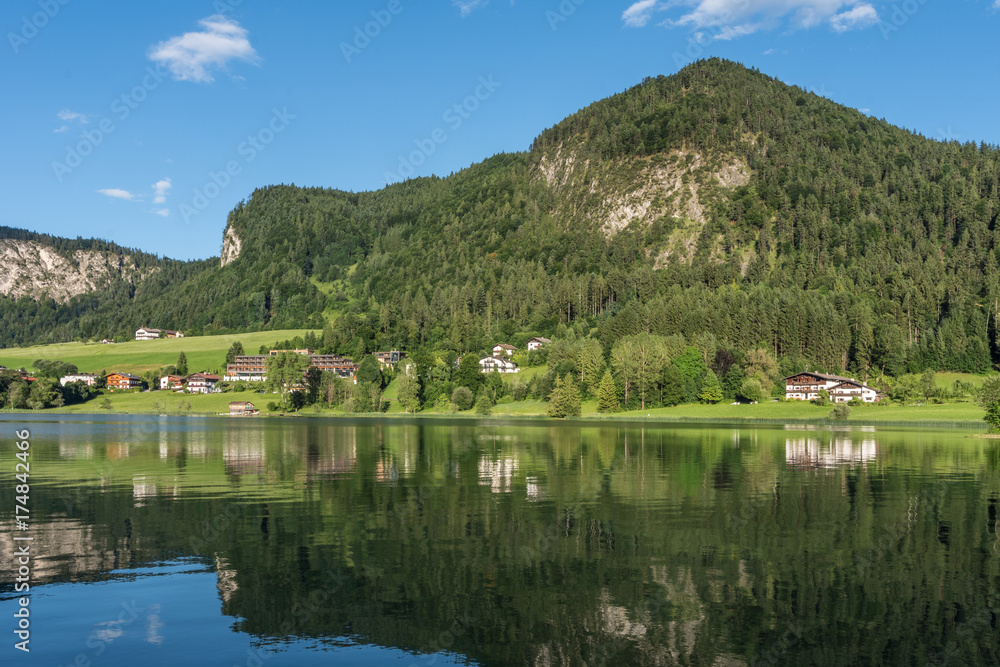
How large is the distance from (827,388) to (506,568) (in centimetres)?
16393

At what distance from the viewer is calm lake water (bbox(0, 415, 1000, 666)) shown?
1986 cm

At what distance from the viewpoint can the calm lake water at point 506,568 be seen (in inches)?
782

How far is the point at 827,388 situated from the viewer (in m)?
172

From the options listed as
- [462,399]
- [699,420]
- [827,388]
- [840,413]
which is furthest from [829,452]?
[462,399]

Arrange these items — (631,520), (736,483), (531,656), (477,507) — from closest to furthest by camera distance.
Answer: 1. (531,656)
2. (631,520)
3. (477,507)
4. (736,483)

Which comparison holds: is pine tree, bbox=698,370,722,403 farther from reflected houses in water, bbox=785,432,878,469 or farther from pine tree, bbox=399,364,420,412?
pine tree, bbox=399,364,420,412

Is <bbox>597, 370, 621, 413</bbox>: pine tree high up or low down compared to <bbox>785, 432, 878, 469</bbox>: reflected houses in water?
up

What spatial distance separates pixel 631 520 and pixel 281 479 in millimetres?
27686

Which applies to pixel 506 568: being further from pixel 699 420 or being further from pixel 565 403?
pixel 565 403

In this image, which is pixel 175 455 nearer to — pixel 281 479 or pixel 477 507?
pixel 281 479

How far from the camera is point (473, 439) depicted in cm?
9781

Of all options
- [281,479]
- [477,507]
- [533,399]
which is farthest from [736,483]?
[533,399]

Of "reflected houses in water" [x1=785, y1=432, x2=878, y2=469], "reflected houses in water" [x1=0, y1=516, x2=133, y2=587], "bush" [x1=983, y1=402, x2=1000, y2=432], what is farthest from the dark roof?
"reflected houses in water" [x1=0, y1=516, x2=133, y2=587]

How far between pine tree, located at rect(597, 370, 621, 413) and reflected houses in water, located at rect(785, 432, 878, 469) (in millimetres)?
65821
